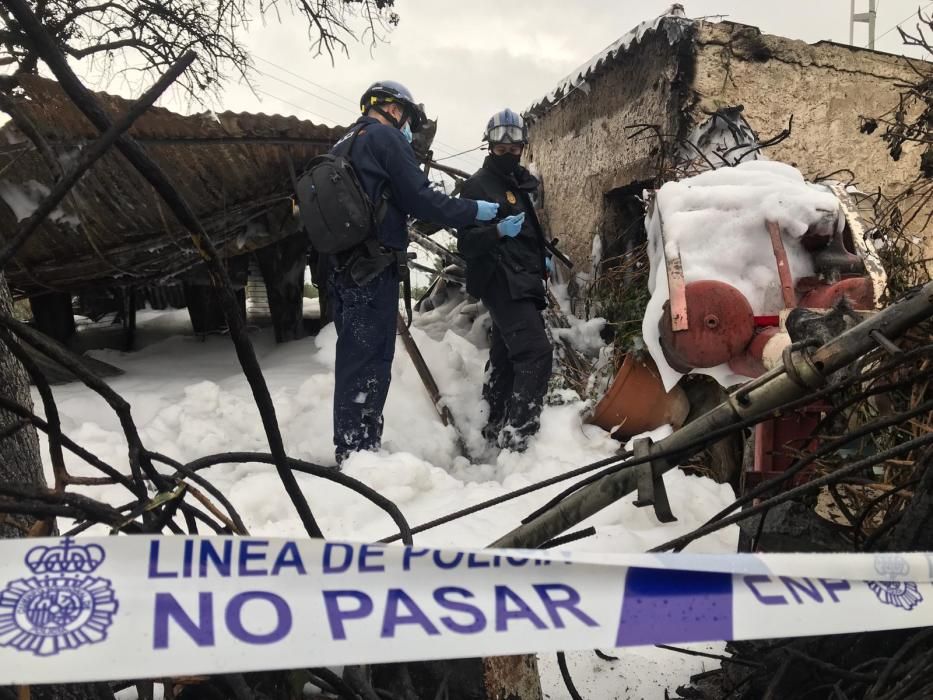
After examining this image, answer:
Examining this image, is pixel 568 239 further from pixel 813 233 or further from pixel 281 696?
pixel 281 696

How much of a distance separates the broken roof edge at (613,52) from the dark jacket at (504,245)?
1.67m

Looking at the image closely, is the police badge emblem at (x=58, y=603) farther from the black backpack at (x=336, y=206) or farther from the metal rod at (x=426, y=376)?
the metal rod at (x=426, y=376)

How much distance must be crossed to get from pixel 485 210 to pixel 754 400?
2.49 m

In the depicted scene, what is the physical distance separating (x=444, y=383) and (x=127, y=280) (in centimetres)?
236

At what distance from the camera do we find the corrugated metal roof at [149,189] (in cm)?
345

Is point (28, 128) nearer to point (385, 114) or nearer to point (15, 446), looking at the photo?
point (15, 446)

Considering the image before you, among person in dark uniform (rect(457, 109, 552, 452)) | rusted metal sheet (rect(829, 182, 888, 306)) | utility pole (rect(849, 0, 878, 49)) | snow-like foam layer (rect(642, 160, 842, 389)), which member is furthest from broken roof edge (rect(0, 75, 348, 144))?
utility pole (rect(849, 0, 878, 49))

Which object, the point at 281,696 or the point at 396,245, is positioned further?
the point at 396,245

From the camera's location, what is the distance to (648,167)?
14.9 ft

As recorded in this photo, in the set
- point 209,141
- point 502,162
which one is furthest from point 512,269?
point 209,141

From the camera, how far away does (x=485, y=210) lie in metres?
3.34

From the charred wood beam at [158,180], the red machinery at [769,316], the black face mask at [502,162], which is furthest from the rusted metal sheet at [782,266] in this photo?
the black face mask at [502,162]

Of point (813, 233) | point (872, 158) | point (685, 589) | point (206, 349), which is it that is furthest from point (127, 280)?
point (872, 158)

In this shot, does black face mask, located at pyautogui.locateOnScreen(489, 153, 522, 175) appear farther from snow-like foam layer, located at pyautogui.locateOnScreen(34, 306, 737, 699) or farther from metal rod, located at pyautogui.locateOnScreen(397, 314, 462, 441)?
snow-like foam layer, located at pyautogui.locateOnScreen(34, 306, 737, 699)
